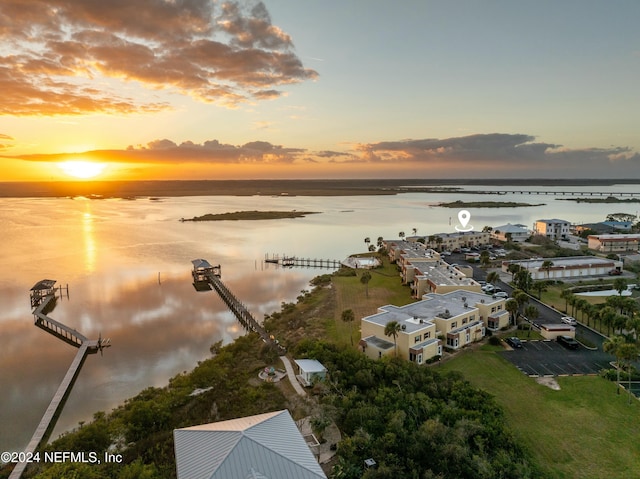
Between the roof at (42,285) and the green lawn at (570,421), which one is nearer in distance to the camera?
the green lawn at (570,421)

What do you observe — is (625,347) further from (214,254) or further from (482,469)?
(214,254)

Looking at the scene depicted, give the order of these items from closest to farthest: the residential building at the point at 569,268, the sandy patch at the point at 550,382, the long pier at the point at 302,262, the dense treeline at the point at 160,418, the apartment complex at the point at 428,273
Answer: the dense treeline at the point at 160,418 → the sandy patch at the point at 550,382 → the apartment complex at the point at 428,273 → the residential building at the point at 569,268 → the long pier at the point at 302,262

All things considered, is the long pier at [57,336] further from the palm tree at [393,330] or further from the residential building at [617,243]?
the residential building at [617,243]

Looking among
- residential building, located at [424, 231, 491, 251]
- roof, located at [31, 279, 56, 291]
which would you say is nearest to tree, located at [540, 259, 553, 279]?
residential building, located at [424, 231, 491, 251]

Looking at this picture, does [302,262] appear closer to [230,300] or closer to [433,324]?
[230,300]

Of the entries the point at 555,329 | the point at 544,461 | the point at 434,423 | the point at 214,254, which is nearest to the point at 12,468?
the point at 434,423

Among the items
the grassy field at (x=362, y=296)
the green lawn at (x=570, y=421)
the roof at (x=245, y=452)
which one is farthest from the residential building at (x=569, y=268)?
the roof at (x=245, y=452)
